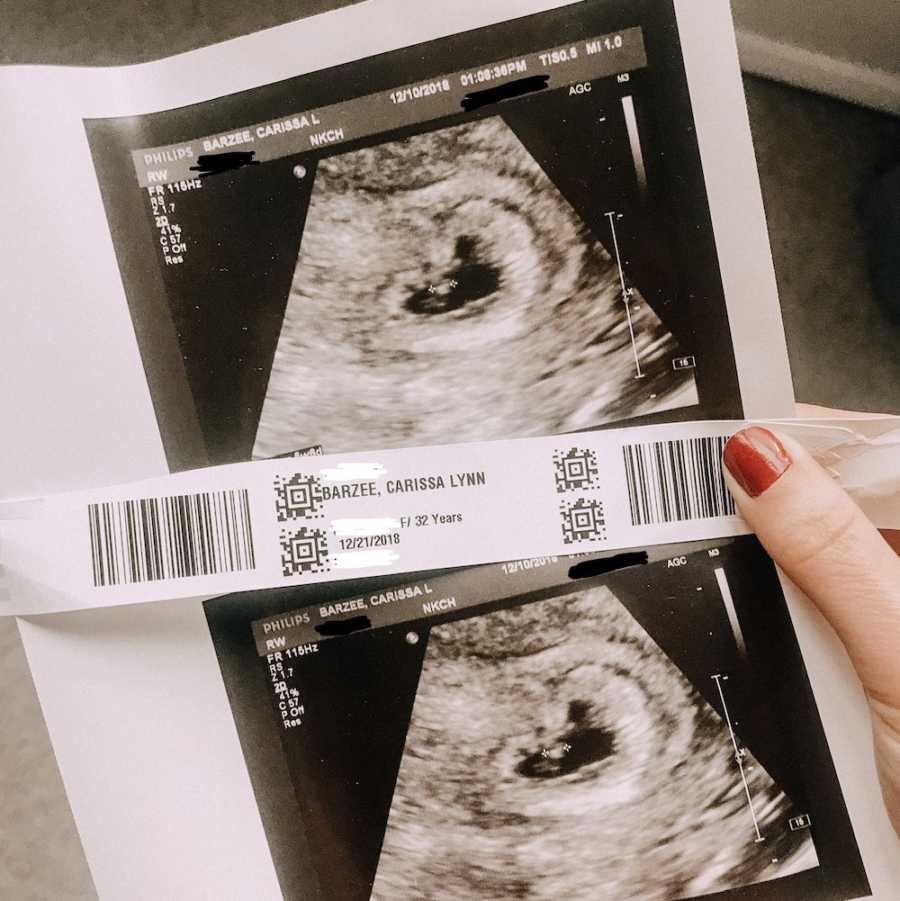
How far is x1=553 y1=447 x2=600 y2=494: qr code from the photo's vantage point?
1.00 feet

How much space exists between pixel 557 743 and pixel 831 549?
0.12m

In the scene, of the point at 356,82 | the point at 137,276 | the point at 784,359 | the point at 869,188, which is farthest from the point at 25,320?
the point at 869,188

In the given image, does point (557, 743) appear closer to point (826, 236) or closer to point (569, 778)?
point (569, 778)

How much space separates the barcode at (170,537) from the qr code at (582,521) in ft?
0.37

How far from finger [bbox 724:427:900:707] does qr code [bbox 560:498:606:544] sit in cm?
5

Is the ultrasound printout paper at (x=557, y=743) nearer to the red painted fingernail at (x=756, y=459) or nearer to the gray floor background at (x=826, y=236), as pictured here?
the red painted fingernail at (x=756, y=459)

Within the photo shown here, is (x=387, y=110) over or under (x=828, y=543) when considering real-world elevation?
over

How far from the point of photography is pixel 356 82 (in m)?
0.31

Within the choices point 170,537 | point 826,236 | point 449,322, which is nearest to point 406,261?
point 449,322

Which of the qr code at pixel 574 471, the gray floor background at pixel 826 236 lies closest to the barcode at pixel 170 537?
the qr code at pixel 574 471

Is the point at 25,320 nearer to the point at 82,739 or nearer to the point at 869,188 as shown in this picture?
the point at 82,739

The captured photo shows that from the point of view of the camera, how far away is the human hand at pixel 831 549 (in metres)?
0.29

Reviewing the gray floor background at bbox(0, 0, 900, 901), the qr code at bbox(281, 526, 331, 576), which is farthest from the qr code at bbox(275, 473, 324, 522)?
the gray floor background at bbox(0, 0, 900, 901)

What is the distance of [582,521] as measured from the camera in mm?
306
